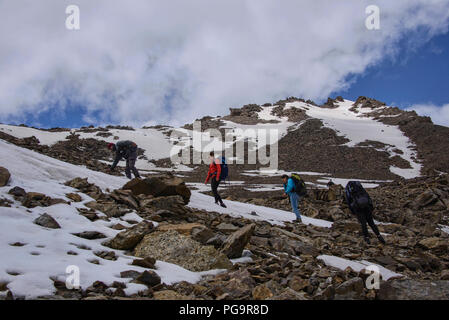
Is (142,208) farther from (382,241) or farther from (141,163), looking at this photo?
(141,163)

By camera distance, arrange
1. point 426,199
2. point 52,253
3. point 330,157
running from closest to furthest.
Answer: point 52,253, point 426,199, point 330,157

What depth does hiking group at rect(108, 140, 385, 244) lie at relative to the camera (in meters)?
9.82

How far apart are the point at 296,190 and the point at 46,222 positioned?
29.8ft

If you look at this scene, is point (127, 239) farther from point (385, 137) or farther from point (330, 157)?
point (385, 137)

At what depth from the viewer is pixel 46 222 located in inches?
221

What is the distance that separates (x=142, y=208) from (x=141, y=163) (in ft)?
137

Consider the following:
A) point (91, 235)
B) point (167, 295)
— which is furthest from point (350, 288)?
point (91, 235)

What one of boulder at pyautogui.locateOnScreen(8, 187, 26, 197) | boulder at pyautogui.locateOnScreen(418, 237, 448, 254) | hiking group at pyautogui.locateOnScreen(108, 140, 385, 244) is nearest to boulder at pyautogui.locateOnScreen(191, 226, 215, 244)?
boulder at pyautogui.locateOnScreen(8, 187, 26, 197)

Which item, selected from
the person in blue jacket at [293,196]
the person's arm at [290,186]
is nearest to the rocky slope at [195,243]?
the person in blue jacket at [293,196]

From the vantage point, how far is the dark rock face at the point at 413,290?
364 centimetres

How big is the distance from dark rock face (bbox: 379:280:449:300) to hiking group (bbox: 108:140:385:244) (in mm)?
5924
